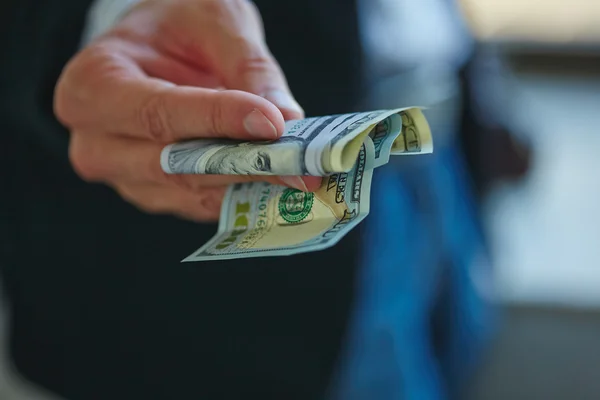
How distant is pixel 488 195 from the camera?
121cm

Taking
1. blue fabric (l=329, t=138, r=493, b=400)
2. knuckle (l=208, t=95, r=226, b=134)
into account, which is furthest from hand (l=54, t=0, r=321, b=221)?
blue fabric (l=329, t=138, r=493, b=400)

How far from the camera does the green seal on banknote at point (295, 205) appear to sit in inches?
14.4

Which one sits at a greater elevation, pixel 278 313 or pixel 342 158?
pixel 342 158

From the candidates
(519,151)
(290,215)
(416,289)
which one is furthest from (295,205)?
(519,151)

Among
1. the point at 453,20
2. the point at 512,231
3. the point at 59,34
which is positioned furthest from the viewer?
the point at 512,231

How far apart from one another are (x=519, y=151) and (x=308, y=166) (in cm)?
93

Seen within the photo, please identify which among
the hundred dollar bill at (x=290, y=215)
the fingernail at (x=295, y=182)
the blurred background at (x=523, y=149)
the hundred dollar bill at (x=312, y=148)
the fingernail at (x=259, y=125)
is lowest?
the blurred background at (x=523, y=149)

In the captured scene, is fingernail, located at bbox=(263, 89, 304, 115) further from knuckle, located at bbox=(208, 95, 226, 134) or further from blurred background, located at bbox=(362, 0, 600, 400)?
blurred background, located at bbox=(362, 0, 600, 400)

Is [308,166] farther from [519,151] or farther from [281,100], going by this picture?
[519,151]

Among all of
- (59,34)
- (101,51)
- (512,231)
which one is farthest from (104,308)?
(512,231)

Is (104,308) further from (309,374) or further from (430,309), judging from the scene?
(430,309)

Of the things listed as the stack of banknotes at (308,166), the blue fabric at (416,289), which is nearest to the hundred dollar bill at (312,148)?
the stack of banknotes at (308,166)

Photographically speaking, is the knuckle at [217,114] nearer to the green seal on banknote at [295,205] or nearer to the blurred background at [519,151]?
the green seal on banknote at [295,205]

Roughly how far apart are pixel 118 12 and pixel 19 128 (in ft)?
0.81
